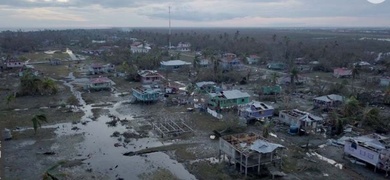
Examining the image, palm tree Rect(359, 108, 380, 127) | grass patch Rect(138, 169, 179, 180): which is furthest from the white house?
palm tree Rect(359, 108, 380, 127)

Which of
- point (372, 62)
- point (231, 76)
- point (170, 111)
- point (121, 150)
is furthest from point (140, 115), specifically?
point (372, 62)

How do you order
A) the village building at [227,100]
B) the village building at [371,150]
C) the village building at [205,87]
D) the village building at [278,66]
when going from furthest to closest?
1. the village building at [278,66]
2. the village building at [205,87]
3. the village building at [227,100]
4. the village building at [371,150]

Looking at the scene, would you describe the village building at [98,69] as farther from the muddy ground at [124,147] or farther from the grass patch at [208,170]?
the grass patch at [208,170]

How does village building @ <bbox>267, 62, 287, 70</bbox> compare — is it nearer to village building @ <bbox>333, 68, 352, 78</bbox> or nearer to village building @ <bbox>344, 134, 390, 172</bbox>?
village building @ <bbox>333, 68, 352, 78</bbox>

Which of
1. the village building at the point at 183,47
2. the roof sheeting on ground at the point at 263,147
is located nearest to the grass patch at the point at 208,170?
the roof sheeting on ground at the point at 263,147

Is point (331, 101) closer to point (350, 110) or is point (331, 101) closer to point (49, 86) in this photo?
point (350, 110)

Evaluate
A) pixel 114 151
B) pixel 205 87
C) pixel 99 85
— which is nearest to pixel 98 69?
pixel 99 85

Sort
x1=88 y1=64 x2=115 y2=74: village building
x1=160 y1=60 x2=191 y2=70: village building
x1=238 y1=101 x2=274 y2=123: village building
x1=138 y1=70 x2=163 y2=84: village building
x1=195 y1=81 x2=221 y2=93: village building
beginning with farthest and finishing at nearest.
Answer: x1=160 y1=60 x2=191 y2=70: village building < x1=88 y1=64 x2=115 y2=74: village building < x1=138 y1=70 x2=163 y2=84: village building < x1=195 y1=81 x2=221 y2=93: village building < x1=238 y1=101 x2=274 y2=123: village building
